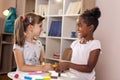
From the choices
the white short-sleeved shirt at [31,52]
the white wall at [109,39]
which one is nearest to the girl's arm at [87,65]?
the white short-sleeved shirt at [31,52]

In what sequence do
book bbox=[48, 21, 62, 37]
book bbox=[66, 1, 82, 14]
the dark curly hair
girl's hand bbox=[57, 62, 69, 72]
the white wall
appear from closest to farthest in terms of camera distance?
girl's hand bbox=[57, 62, 69, 72], the dark curly hair, the white wall, book bbox=[66, 1, 82, 14], book bbox=[48, 21, 62, 37]

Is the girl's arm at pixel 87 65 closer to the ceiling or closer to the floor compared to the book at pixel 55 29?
closer to the floor

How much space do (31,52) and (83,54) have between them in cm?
50

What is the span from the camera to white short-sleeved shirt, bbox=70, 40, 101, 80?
6.44 ft

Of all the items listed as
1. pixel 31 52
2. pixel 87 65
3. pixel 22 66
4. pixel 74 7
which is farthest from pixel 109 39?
pixel 22 66

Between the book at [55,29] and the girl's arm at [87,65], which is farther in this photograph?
the book at [55,29]

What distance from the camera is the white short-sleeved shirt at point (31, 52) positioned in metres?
2.05

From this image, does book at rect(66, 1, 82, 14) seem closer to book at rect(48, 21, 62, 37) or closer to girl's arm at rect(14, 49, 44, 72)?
book at rect(48, 21, 62, 37)

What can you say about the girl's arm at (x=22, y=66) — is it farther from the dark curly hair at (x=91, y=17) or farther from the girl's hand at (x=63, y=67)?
the dark curly hair at (x=91, y=17)

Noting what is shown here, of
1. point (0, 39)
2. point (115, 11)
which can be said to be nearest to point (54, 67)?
point (115, 11)

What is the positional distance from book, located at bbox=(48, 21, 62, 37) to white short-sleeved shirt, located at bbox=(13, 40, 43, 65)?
1.24 metres

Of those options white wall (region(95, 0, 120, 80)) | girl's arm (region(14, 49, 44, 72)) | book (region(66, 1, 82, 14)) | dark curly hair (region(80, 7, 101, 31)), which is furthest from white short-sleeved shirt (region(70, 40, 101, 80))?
book (region(66, 1, 82, 14))

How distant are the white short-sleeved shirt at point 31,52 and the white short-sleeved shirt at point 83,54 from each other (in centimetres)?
36

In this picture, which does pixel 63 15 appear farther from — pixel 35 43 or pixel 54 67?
pixel 54 67
